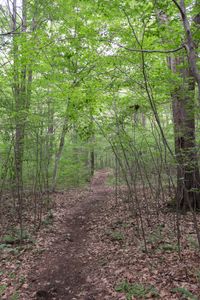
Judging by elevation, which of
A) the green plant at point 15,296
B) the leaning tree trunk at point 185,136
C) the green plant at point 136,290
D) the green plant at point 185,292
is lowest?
the green plant at point 15,296

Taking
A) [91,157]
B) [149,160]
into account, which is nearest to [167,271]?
[149,160]

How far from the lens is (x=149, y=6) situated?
338 centimetres

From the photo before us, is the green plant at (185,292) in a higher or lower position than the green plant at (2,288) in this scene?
higher

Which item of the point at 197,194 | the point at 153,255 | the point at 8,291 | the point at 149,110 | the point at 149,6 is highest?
the point at 149,6

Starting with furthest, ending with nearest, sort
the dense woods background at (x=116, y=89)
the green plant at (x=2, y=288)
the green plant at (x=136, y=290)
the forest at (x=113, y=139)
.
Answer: the green plant at (x=2, y=288) < the dense woods background at (x=116, y=89) < the forest at (x=113, y=139) < the green plant at (x=136, y=290)

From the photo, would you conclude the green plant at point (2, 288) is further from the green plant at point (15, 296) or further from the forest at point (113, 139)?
the green plant at point (15, 296)

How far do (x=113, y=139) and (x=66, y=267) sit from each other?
3.75 m

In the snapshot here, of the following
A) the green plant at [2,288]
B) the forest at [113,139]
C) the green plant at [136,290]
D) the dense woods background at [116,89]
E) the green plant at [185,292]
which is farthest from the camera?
the green plant at [2,288]

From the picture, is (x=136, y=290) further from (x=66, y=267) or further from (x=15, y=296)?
(x=15, y=296)

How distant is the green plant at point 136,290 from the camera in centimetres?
377

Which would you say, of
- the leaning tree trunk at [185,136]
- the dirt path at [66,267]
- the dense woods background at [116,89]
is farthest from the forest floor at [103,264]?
the leaning tree trunk at [185,136]

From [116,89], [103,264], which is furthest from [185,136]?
[103,264]

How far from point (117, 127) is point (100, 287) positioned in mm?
3892

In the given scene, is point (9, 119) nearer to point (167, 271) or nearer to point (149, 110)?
point (149, 110)
